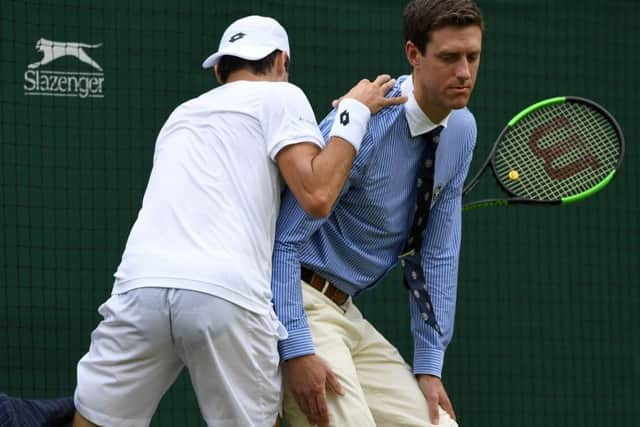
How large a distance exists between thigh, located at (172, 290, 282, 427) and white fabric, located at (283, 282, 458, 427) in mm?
150

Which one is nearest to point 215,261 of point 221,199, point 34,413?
point 221,199

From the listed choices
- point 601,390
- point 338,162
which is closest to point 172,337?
point 338,162

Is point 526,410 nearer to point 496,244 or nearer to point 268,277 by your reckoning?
point 496,244

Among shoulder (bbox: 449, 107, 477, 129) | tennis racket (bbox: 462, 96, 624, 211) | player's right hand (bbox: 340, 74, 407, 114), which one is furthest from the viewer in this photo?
tennis racket (bbox: 462, 96, 624, 211)

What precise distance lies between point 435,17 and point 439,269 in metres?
0.72

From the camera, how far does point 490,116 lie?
6.00m

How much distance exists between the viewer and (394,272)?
19.2 ft

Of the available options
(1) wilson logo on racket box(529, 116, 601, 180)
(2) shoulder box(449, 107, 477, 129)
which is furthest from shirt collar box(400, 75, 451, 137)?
(1) wilson logo on racket box(529, 116, 601, 180)

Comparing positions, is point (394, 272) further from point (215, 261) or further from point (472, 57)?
point (215, 261)

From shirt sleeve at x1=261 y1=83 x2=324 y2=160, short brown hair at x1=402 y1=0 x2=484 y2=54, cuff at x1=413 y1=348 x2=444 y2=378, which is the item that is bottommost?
cuff at x1=413 y1=348 x2=444 y2=378

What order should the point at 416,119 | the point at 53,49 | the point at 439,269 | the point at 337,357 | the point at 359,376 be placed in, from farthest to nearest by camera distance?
1. the point at 53,49
2. the point at 439,269
3. the point at 359,376
4. the point at 416,119
5. the point at 337,357

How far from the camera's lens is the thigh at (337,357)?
3.30 m

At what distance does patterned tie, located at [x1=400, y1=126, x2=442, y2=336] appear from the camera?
3541mm

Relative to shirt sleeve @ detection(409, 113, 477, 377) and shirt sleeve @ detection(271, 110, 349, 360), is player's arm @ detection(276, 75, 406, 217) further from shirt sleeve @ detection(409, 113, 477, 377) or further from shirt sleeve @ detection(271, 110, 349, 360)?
shirt sleeve @ detection(409, 113, 477, 377)
